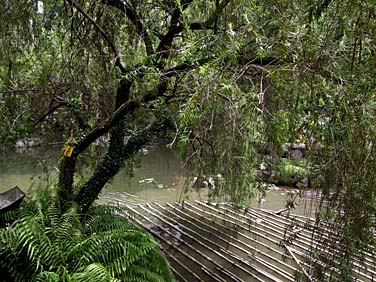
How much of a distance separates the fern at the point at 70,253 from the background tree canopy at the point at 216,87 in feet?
2.11

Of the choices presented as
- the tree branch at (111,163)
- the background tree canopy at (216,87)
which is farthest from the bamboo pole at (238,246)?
the tree branch at (111,163)

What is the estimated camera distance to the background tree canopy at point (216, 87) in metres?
1.74

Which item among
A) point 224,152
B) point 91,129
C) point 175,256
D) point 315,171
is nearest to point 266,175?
point 224,152

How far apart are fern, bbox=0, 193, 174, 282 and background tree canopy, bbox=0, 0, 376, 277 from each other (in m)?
0.64

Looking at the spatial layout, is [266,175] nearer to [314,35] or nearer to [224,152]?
[224,152]

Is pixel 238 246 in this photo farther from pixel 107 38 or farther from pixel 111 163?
pixel 107 38

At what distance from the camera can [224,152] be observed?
7.66ft

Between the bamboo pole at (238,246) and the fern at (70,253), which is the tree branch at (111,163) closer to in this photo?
the fern at (70,253)

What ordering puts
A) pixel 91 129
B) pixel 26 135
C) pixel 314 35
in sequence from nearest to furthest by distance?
pixel 314 35
pixel 91 129
pixel 26 135

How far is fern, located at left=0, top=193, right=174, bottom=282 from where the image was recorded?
227 cm

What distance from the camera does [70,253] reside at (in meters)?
2.40

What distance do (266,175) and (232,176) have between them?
21.6 inches

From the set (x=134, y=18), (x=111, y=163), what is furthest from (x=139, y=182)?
(x=134, y=18)

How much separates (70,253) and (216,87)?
4.69 ft
